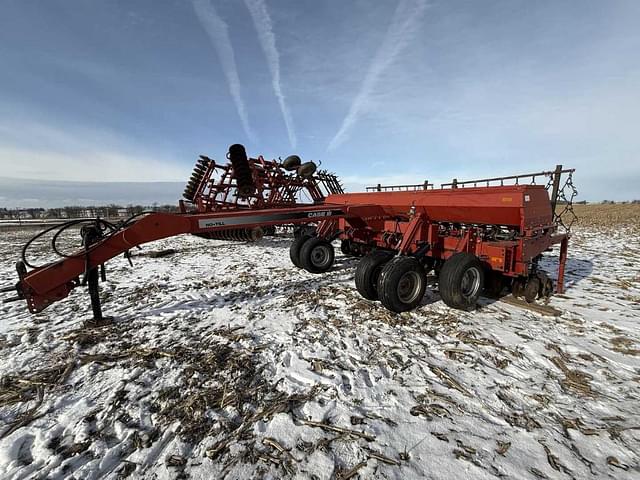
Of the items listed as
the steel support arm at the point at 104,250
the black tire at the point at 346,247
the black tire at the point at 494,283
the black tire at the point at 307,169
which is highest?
the black tire at the point at 307,169

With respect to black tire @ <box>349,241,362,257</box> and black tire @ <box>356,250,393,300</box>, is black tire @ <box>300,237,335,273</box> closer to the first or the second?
black tire @ <box>349,241,362,257</box>

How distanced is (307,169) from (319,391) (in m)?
9.72

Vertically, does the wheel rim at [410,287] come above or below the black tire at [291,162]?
below

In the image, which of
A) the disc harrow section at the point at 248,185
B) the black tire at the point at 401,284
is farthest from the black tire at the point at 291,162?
the black tire at the point at 401,284

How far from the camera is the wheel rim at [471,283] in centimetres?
447

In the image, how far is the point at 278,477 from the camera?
6.12 ft

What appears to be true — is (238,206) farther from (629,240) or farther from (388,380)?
(629,240)

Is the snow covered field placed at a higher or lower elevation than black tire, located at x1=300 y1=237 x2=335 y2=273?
lower

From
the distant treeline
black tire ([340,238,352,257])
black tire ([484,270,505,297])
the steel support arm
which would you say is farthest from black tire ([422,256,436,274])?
the distant treeline

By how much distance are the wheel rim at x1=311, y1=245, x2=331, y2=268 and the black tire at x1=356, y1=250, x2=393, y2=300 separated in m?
2.18

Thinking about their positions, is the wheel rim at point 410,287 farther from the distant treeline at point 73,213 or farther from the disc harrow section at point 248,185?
the distant treeline at point 73,213

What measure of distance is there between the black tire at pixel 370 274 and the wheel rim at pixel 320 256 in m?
2.18

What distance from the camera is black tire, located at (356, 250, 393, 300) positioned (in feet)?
15.2

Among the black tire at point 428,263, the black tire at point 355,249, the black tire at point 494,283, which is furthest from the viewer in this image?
the black tire at point 355,249
